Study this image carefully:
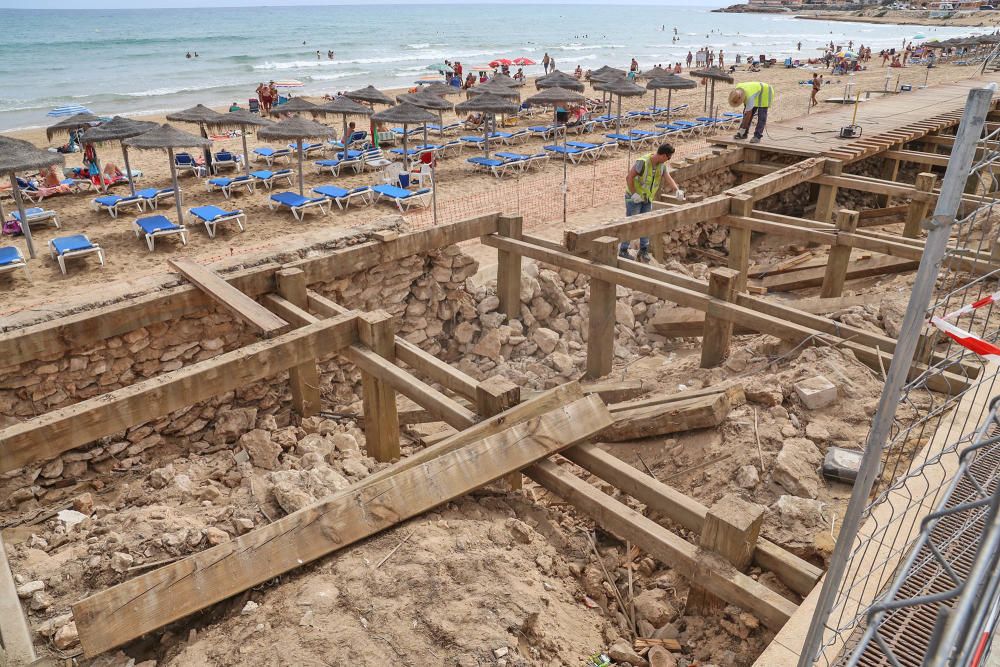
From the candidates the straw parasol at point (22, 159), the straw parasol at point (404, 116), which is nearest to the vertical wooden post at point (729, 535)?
the straw parasol at point (22, 159)

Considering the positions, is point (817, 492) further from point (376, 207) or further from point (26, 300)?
point (376, 207)

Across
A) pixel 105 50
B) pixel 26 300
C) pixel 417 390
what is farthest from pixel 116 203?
pixel 105 50

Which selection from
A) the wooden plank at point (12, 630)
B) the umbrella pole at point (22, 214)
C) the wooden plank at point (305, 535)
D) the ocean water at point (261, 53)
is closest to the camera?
the wooden plank at point (12, 630)

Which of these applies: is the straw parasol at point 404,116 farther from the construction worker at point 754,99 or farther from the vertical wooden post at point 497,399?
the vertical wooden post at point 497,399

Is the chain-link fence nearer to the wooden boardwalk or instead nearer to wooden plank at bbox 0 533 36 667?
wooden plank at bbox 0 533 36 667

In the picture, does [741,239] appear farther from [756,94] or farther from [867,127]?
[867,127]

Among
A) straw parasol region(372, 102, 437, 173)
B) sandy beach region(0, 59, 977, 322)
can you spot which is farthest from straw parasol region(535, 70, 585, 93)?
straw parasol region(372, 102, 437, 173)

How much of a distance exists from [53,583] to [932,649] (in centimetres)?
439

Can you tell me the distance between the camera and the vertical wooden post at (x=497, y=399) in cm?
504

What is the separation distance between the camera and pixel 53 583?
13.1ft

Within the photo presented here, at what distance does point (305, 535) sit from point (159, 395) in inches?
79.5

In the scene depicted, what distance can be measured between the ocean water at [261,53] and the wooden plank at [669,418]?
1378 inches

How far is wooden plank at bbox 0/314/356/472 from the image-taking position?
468 cm

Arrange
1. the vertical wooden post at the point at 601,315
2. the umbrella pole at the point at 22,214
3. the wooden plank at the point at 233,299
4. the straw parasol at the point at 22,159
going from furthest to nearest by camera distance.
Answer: the umbrella pole at the point at 22,214, the straw parasol at the point at 22,159, the vertical wooden post at the point at 601,315, the wooden plank at the point at 233,299
